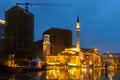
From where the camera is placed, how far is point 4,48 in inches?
4141

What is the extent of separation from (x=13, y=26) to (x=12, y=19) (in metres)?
3.50

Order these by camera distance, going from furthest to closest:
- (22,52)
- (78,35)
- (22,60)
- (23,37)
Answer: (78,35) → (23,37) → (22,52) → (22,60)

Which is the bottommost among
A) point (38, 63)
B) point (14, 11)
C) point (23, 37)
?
point (38, 63)

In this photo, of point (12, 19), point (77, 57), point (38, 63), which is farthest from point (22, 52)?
point (77, 57)

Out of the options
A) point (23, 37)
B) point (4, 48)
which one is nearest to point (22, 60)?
point (4, 48)

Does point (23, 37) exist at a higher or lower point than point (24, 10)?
lower

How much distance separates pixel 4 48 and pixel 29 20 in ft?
262

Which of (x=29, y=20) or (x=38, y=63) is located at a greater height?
(x=29, y=20)

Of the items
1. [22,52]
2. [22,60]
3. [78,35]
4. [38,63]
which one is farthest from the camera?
[78,35]

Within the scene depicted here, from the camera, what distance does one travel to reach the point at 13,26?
176m

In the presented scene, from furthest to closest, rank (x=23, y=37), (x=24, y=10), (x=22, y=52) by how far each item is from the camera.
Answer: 1. (x=24, y=10)
2. (x=23, y=37)
3. (x=22, y=52)

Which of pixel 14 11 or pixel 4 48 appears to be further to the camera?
pixel 14 11

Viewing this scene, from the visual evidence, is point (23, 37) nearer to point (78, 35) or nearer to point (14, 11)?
point (14, 11)

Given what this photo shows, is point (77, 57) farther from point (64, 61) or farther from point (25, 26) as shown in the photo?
point (25, 26)
